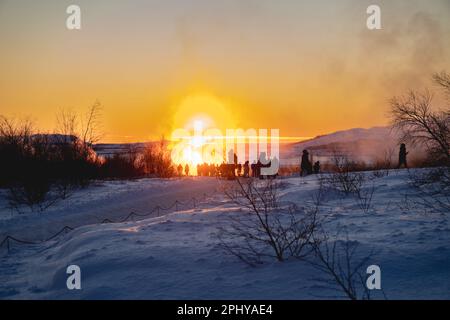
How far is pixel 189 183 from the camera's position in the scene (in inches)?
1047

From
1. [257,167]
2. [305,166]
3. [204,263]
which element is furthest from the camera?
[257,167]

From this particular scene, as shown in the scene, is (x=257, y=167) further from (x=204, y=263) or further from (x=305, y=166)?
(x=204, y=263)

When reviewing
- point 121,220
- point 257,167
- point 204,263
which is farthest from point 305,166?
point 204,263

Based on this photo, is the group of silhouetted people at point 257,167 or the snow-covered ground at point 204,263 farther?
the group of silhouetted people at point 257,167

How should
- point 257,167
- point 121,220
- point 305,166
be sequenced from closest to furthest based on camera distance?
1. point 121,220
2. point 305,166
3. point 257,167

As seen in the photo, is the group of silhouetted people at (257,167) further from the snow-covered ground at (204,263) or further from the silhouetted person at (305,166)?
the snow-covered ground at (204,263)

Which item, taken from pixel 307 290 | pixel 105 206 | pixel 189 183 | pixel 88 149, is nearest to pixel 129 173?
pixel 88 149

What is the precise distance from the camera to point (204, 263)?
250 inches

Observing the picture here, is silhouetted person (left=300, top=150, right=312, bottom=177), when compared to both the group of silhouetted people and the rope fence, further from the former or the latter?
the rope fence

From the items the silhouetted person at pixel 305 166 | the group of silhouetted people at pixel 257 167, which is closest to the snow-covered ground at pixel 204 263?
the group of silhouetted people at pixel 257 167

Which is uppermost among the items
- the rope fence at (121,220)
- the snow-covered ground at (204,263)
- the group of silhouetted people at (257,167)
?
the group of silhouetted people at (257,167)

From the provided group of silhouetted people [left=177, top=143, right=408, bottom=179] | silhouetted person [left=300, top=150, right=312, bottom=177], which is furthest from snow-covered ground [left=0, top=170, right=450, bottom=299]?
silhouetted person [left=300, top=150, right=312, bottom=177]

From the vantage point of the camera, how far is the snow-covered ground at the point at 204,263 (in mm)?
5293
